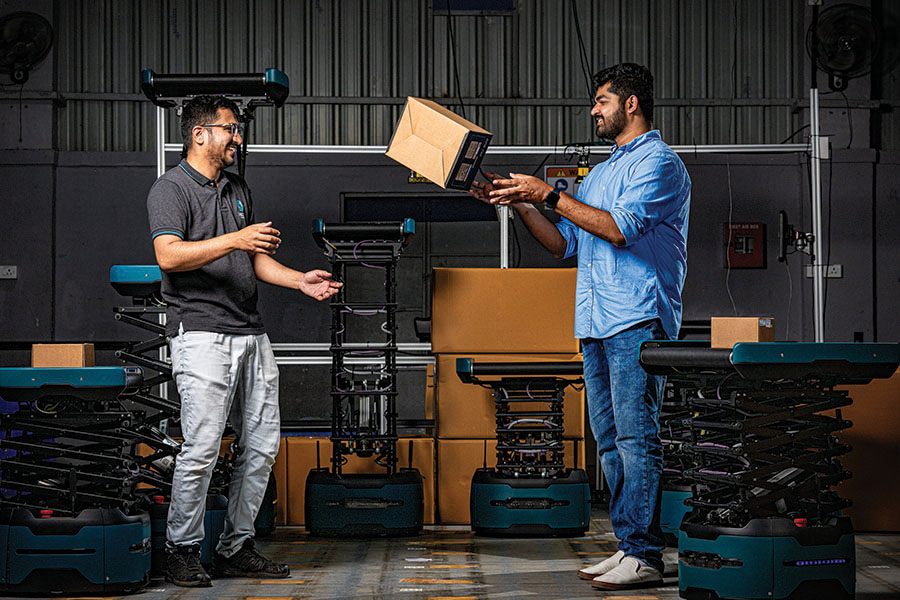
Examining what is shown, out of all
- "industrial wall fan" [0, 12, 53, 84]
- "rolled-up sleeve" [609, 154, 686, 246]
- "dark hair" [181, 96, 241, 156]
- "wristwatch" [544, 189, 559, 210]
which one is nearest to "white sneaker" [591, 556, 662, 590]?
"rolled-up sleeve" [609, 154, 686, 246]

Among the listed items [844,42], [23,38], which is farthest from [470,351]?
[23,38]

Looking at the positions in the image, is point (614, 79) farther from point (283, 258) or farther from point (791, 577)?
point (283, 258)

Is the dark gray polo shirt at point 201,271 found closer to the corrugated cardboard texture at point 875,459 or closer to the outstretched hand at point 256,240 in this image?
the outstretched hand at point 256,240

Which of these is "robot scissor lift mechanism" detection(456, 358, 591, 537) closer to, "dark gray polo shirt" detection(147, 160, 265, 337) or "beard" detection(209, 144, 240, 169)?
"dark gray polo shirt" detection(147, 160, 265, 337)

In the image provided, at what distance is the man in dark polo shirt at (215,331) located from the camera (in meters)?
2.80

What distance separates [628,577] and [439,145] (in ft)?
4.34

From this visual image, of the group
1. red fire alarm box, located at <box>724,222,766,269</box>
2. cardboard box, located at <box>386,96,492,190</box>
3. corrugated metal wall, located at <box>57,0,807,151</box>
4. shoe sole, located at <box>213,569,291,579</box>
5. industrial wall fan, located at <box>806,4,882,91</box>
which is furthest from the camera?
corrugated metal wall, located at <box>57,0,807,151</box>

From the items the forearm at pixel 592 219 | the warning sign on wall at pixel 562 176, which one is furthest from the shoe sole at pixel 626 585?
the warning sign on wall at pixel 562 176

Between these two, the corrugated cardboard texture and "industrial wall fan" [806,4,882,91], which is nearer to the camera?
the corrugated cardboard texture

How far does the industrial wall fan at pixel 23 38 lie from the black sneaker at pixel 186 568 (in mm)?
6629

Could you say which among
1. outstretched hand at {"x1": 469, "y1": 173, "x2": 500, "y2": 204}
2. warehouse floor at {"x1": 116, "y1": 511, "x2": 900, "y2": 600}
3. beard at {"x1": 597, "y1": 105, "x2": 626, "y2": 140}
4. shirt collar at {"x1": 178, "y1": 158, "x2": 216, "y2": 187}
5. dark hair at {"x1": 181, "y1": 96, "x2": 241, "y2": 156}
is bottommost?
warehouse floor at {"x1": 116, "y1": 511, "x2": 900, "y2": 600}

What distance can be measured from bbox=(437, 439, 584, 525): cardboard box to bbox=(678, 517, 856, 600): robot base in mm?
1898

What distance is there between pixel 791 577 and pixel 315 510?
209 cm

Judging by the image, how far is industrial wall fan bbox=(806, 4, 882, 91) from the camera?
25.2 feet
